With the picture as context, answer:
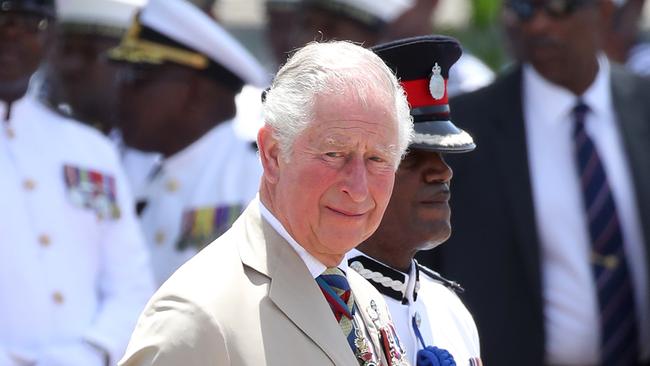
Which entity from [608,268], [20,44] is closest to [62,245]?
[20,44]

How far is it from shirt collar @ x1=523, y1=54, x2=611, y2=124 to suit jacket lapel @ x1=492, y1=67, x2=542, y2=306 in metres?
0.07

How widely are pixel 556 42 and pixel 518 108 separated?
376 millimetres

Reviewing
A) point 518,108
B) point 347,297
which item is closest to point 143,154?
point 518,108

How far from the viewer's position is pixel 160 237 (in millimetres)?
6590

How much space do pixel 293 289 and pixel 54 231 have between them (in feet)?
8.53

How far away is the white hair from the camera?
3.07 meters

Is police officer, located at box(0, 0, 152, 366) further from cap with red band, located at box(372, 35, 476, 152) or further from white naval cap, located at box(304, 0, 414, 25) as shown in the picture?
cap with red band, located at box(372, 35, 476, 152)

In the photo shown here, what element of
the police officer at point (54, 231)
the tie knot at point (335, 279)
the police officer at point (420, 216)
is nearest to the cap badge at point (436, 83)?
the police officer at point (420, 216)

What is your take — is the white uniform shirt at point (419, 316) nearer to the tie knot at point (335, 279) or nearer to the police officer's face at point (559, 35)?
the tie knot at point (335, 279)

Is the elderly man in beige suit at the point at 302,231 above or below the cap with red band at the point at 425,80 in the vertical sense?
below

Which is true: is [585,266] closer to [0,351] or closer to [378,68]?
[0,351]

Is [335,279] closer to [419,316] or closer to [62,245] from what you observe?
[419,316]

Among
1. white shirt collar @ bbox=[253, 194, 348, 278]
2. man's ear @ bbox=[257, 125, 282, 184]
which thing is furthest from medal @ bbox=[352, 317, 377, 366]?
man's ear @ bbox=[257, 125, 282, 184]

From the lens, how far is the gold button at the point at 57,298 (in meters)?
5.39
